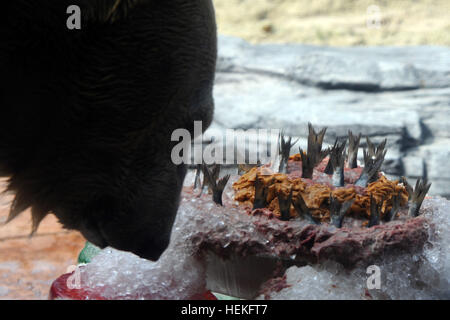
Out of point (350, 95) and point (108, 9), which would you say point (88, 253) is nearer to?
point (108, 9)

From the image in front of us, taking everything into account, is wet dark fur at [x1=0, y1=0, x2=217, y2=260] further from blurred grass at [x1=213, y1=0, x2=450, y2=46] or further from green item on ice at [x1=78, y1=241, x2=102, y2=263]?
blurred grass at [x1=213, y1=0, x2=450, y2=46]

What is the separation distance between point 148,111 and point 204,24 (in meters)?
0.17

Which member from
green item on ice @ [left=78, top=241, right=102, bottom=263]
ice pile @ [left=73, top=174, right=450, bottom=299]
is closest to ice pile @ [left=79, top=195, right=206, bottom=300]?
ice pile @ [left=73, top=174, right=450, bottom=299]

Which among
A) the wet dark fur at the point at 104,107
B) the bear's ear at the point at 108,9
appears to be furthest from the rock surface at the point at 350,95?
the bear's ear at the point at 108,9

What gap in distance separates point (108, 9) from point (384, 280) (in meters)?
0.69

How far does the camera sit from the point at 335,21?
5.89m

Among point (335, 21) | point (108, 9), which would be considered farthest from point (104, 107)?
point (335, 21)

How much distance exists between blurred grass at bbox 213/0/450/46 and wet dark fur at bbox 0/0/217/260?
→ 4.79 metres

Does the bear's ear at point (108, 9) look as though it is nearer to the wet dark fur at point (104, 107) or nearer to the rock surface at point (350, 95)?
the wet dark fur at point (104, 107)

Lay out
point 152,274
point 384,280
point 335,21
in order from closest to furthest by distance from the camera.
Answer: point 384,280, point 152,274, point 335,21

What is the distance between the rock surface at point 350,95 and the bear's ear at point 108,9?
1.98m

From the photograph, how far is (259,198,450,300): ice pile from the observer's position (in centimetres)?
101

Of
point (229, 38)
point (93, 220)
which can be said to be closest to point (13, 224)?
point (93, 220)

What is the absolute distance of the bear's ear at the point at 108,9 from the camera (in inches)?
29.1
